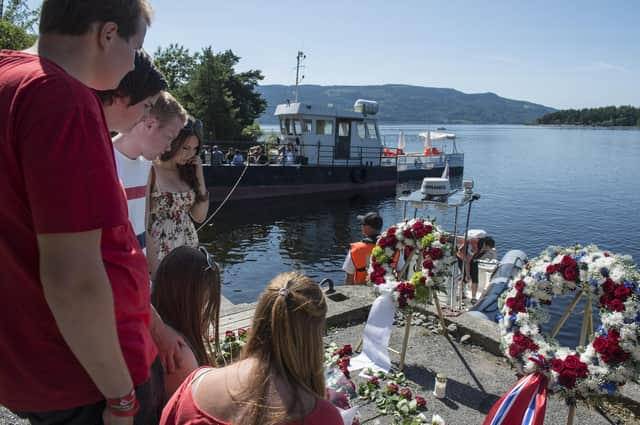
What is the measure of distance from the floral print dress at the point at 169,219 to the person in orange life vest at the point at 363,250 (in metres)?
2.63

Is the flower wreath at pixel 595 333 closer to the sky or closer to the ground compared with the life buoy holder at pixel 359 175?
closer to the sky

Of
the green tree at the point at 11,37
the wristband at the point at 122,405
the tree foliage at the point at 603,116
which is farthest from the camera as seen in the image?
the tree foliage at the point at 603,116

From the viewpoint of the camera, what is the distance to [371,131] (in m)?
25.5

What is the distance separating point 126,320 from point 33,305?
9.1 inches

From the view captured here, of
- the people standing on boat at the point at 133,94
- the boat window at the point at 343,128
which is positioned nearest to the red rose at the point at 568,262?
the people standing on boat at the point at 133,94

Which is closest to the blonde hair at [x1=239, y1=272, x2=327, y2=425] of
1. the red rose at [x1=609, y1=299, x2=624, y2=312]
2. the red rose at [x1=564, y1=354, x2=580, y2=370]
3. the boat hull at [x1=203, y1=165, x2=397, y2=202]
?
the red rose at [x1=564, y1=354, x2=580, y2=370]

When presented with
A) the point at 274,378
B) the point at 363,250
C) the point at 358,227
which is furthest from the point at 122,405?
the point at 358,227

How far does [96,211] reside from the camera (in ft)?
3.38

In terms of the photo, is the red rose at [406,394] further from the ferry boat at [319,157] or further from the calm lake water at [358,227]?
the ferry boat at [319,157]

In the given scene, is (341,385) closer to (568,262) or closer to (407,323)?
(407,323)

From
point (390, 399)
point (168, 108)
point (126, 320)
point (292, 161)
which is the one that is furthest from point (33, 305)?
point (292, 161)

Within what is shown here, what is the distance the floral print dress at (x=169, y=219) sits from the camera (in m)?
3.11

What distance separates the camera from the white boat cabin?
23203 millimetres

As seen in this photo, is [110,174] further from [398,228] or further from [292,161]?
[292,161]
